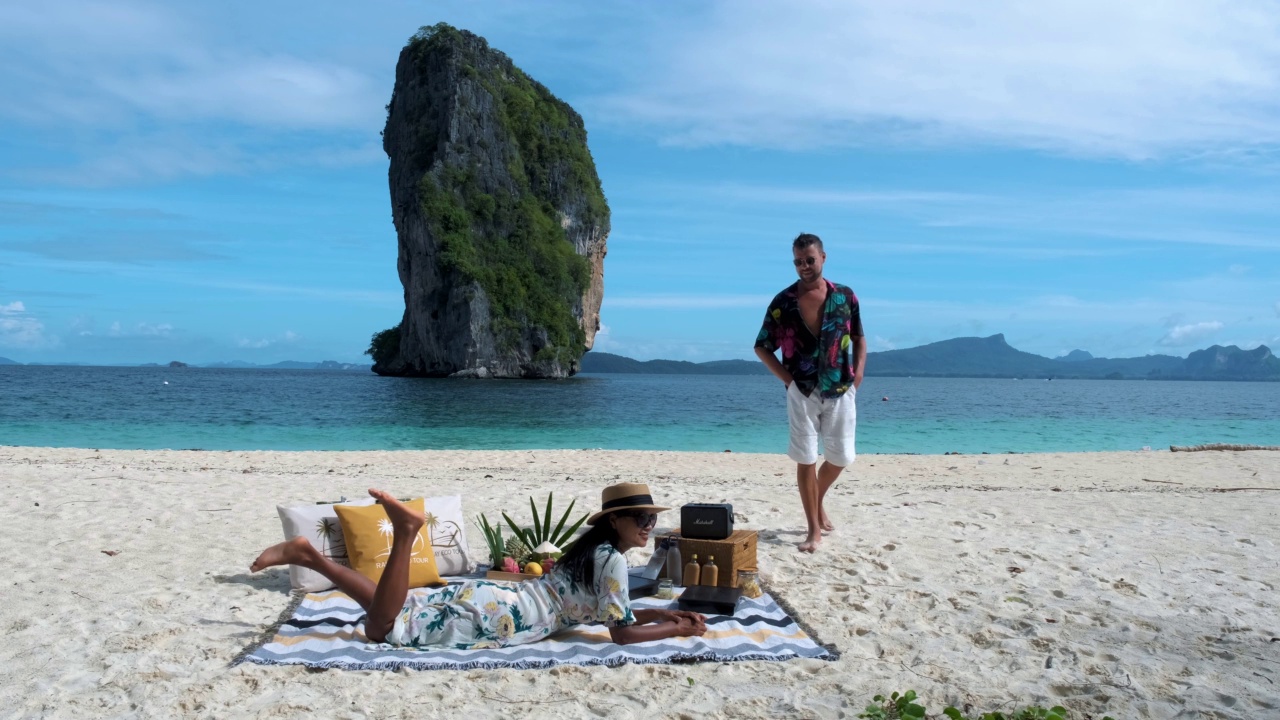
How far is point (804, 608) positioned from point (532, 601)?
1669 millimetres

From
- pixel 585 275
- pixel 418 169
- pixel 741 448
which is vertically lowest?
pixel 741 448

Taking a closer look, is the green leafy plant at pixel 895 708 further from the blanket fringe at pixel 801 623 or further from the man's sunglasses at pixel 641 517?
the man's sunglasses at pixel 641 517

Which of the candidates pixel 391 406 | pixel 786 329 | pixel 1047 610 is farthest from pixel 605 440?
pixel 1047 610

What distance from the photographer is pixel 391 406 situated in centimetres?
3612

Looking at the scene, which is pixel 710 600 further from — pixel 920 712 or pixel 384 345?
pixel 384 345

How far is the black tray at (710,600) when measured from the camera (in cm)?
486

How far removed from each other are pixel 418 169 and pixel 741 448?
54686 millimetres

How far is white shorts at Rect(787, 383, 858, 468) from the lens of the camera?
6434 millimetres

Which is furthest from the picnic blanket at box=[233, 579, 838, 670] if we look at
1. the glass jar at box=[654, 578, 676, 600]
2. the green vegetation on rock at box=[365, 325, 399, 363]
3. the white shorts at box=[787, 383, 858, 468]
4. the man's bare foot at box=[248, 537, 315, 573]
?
the green vegetation on rock at box=[365, 325, 399, 363]

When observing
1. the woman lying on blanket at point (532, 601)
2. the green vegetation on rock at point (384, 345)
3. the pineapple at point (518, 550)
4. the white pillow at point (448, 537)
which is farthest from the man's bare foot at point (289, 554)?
the green vegetation on rock at point (384, 345)

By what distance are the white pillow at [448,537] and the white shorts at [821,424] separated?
2440 mm

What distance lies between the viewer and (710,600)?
16.1ft

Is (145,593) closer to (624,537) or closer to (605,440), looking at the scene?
(624,537)

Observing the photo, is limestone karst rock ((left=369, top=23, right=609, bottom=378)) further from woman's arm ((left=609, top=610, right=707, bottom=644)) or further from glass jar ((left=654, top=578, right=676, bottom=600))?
woman's arm ((left=609, top=610, right=707, bottom=644))
